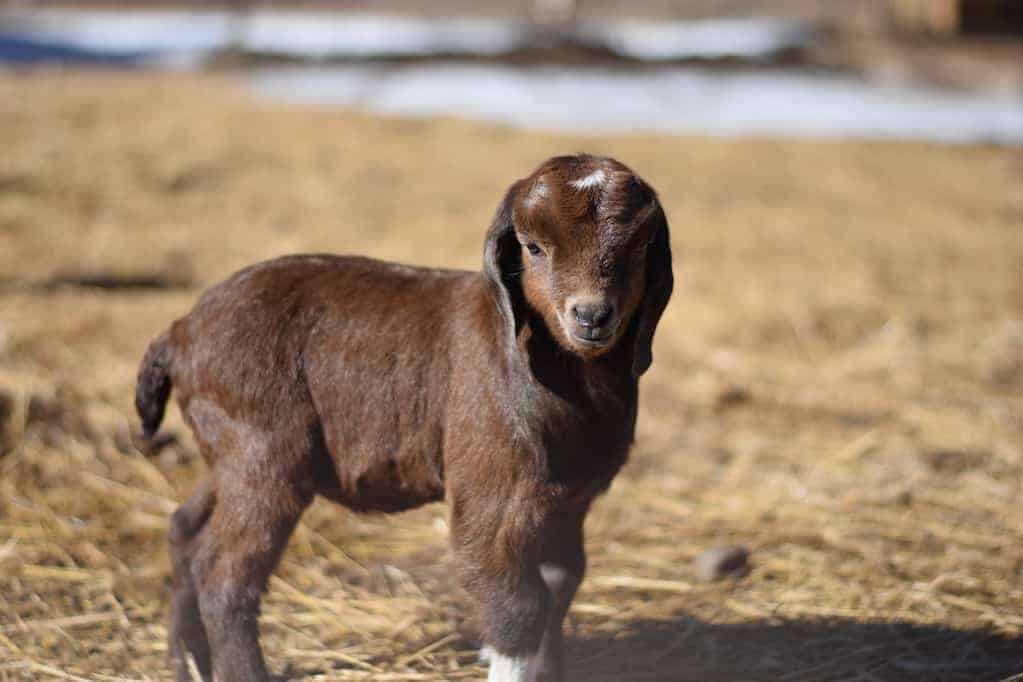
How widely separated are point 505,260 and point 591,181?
377 mm

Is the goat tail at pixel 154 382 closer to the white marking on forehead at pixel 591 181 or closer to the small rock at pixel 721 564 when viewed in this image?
the white marking on forehead at pixel 591 181

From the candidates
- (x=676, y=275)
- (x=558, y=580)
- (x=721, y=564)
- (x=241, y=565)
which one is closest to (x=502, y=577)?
(x=558, y=580)

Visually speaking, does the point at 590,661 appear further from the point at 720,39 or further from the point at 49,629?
the point at 720,39

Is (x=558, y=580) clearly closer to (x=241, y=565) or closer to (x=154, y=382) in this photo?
(x=241, y=565)

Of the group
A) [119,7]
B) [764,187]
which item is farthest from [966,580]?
[119,7]

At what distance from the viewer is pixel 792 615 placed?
15.5 ft

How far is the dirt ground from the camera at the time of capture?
4555 millimetres

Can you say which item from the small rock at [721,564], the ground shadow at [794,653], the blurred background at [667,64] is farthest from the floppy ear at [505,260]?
the blurred background at [667,64]

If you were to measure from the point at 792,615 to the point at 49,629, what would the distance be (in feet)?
9.15

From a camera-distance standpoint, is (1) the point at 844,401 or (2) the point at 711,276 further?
(2) the point at 711,276

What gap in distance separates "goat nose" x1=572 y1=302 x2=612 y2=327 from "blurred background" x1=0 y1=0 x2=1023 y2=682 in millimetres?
1575

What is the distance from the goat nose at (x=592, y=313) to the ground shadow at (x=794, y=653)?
5.05ft

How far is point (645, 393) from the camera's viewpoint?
287 inches

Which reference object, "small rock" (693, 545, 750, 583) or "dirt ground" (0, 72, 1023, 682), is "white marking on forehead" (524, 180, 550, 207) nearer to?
"dirt ground" (0, 72, 1023, 682)
